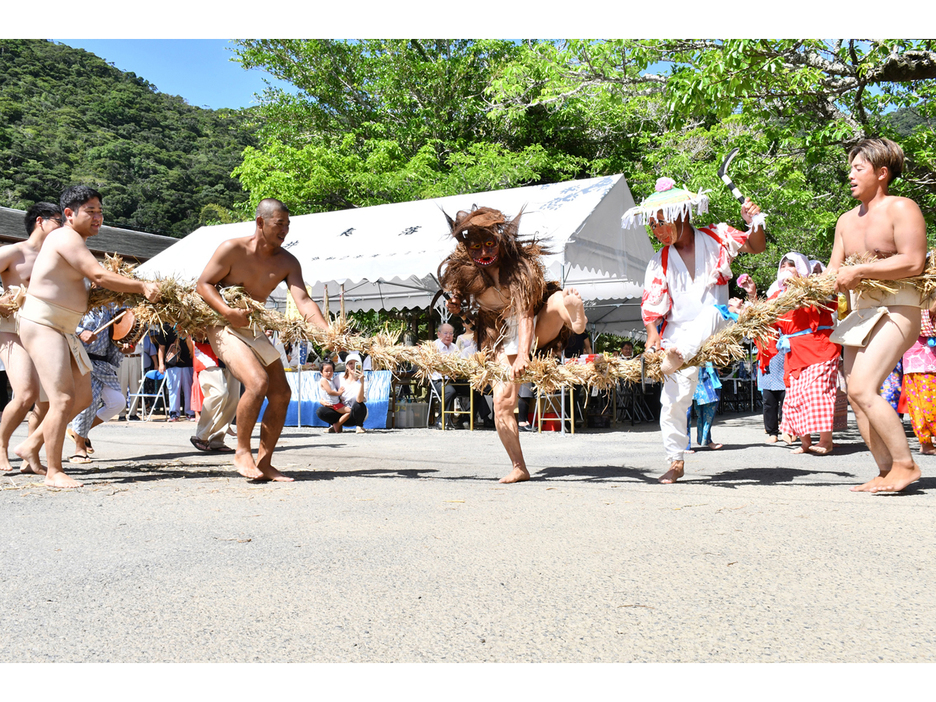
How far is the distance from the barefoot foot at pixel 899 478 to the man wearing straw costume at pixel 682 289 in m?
1.25

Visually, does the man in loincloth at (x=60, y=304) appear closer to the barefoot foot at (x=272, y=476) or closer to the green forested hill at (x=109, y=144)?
the barefoot foot at (x=272, y=476)

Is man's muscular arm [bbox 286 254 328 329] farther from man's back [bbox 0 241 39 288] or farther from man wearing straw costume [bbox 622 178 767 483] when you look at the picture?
man wearing straw costume [bbox 622 178 767 483]

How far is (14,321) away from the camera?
5.51 m

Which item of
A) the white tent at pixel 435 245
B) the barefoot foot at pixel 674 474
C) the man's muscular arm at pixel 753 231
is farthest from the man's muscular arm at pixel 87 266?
the white tent at pixel 435 245

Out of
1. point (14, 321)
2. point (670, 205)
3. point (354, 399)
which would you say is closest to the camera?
point (670, 205)

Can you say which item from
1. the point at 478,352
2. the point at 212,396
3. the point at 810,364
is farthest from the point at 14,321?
the point at 810,364

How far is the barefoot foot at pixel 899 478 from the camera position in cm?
425

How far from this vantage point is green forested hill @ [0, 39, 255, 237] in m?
43.6

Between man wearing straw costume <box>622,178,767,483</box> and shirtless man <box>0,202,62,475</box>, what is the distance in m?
4.25

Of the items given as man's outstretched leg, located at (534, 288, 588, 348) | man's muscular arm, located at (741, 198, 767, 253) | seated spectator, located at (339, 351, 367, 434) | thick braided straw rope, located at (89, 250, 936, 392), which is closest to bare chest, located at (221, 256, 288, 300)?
thick braided straw rope, located at (89, 250, 936, 392)

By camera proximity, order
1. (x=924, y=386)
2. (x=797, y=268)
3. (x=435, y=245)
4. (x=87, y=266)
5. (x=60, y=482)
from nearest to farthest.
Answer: (x=60, y=482)
(x=87, y=266)
(x=924, y=386)
(x=797, y=268)
(x=435, y=245)

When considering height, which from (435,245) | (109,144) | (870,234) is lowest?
→ (870,234)

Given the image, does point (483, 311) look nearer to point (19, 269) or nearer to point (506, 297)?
point (506, 297)

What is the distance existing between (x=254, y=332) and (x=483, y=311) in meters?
1.58
